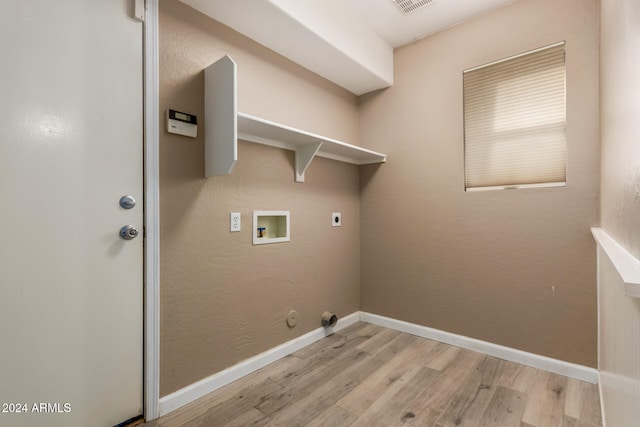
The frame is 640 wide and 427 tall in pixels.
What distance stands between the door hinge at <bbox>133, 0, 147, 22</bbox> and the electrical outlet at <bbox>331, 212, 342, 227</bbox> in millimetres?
1847

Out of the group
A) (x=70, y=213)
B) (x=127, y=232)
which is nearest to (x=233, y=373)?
(x=127, y=232)

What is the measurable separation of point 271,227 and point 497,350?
1.92 meters

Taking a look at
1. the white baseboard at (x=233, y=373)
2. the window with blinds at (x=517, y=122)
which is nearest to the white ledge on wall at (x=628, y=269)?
the window with blinds at (x=517, y=122)

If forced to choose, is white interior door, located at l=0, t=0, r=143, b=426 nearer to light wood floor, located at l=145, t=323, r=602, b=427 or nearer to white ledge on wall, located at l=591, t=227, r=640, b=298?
light wood floor, located at l=145, t=323, r=602, b=427

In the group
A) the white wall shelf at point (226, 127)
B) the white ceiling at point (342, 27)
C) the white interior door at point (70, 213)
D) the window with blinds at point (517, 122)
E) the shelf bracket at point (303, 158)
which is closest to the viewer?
the white interior door at point (70, 213)

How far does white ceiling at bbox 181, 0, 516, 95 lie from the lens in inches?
70.0

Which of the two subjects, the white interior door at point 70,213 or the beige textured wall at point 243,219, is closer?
the white interior door at point 70,213

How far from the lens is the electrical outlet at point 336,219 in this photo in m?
2.65

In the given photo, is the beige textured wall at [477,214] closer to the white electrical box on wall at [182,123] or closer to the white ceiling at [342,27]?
the white ceiling at [342,27]

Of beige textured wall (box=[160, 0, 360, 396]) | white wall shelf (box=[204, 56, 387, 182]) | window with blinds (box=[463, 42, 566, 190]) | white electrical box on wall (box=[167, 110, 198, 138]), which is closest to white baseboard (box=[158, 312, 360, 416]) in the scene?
beige textured wall (box=[160, 0, 360, 396])

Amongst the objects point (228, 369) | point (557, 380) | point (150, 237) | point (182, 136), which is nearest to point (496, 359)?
point (557, 380)

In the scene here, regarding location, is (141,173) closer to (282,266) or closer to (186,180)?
(186,180)

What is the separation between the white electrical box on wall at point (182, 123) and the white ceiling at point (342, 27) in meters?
0.65

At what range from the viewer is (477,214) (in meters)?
2.26
